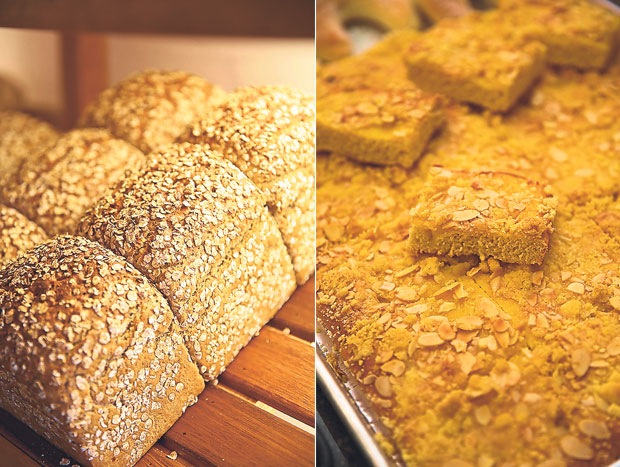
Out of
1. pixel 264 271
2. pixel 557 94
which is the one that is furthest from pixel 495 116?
pixel 264 271

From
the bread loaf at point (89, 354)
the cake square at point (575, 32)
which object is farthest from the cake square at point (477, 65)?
the bread loaf at point (89, 354)

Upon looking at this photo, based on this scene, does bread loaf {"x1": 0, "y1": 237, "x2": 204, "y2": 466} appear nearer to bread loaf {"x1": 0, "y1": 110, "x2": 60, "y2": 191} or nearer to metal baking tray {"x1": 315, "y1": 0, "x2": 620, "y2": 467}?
metal baking tray {"x1": 315, "y1": 0, "x2": 620, "y2": 467}

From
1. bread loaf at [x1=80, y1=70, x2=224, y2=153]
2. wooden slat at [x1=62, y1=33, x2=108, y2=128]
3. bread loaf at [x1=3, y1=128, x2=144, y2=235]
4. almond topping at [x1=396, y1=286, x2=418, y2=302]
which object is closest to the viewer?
almond topping at [x1=396, y1=286, x2=418, y2=302]

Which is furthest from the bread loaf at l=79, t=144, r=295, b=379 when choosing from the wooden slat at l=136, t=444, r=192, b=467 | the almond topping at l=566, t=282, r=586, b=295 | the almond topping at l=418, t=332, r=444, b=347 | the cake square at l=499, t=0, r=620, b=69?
the cake square at l=499, t=0, r=620, b=69

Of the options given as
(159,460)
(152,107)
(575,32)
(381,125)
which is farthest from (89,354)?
(575,32)

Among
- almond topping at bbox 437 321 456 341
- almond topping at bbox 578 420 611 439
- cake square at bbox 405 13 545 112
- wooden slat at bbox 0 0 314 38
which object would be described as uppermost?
wooden slat at bbox 0 0 314 38

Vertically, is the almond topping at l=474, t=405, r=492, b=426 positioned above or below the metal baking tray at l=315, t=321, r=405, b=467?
above

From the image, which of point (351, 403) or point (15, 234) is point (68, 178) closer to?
point (15, 234)
